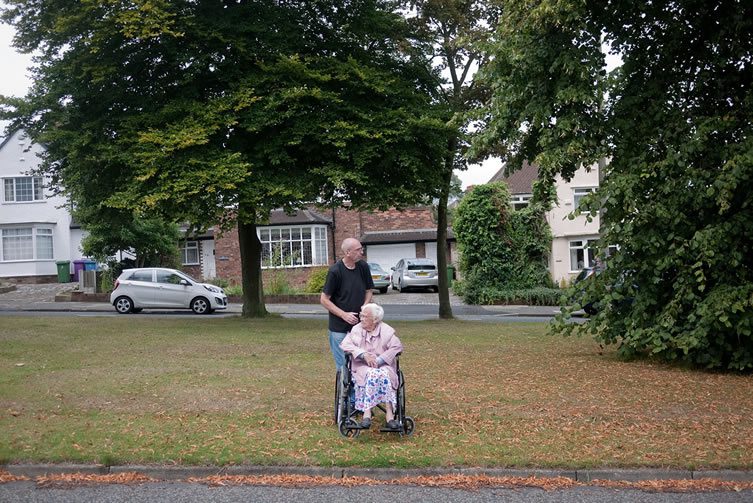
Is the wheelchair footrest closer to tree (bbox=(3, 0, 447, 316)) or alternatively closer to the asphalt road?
the asphalt road

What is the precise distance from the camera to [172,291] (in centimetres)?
2805

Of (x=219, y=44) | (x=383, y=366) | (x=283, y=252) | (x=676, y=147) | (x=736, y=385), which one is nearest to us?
(x=383, y=366)

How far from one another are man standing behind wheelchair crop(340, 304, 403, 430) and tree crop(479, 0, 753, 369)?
17.7ft

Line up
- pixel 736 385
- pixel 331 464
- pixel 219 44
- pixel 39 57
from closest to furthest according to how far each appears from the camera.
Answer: pixel 331 464, pixel 736 385, pixel 219 44, pixel 39 57

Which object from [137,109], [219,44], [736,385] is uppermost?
[219,44]

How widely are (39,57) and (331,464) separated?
17130 millimetres

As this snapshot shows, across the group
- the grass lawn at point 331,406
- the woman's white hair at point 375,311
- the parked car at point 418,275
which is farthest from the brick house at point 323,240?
the woman's white hair at point 375,311

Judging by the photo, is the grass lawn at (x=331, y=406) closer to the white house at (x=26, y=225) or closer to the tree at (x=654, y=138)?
the tree at (x=654, y=138)

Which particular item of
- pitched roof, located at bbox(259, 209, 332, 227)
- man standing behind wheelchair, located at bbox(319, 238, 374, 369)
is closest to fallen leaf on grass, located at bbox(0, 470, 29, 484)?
man standing behind wheelchair, located at bbox(319, 238, 374, 369)

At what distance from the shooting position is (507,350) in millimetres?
15109

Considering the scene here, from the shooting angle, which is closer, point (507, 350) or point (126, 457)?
point (126, 457)

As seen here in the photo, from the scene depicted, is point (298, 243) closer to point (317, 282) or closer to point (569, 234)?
point (317, 282)

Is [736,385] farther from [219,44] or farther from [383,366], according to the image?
[219,44]

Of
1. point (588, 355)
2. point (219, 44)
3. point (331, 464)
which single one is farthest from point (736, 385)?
point (219, 44)
